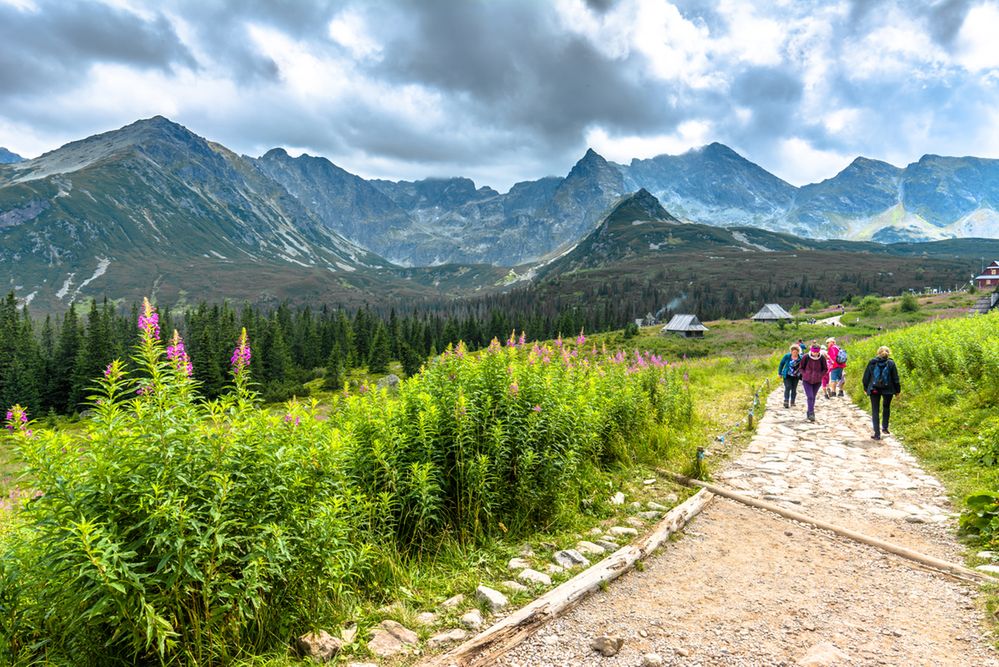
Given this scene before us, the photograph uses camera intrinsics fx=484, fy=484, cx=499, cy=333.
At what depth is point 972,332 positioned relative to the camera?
17375 mm

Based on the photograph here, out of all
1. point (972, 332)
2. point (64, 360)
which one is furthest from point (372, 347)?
point (972, 332)

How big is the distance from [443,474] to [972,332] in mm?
20469

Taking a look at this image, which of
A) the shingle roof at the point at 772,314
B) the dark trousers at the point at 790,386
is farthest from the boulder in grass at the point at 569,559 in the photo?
the shingle roof at the point at 772,314

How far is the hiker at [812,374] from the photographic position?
17484 millimetres

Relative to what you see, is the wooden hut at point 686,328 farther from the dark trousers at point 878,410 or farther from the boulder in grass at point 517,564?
the boulder in grass at point 517,564

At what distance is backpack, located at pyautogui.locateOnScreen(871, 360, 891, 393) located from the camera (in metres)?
14.3

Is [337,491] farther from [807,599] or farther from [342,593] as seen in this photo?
[807,599]

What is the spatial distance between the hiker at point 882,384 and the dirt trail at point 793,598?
15.5 ft

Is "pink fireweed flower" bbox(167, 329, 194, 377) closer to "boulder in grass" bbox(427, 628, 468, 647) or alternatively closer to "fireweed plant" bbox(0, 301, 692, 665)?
"fireweed plant" bbox(0, 301, 692, 665)

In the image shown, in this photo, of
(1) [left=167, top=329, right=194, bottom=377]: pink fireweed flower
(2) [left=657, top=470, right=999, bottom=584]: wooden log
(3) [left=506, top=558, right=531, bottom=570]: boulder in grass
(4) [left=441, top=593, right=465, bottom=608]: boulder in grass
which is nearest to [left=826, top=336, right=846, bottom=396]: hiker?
(2) [left=657, top=470, right=999, bottom=584]: wooden log

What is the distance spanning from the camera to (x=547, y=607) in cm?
556

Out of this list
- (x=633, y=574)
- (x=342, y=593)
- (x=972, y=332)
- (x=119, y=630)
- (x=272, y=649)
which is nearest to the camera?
(x=119, y=630)

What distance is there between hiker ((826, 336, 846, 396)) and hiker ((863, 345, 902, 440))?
891 cm

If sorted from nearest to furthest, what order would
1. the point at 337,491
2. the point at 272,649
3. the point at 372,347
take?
the point at 272,649 < the point at 337,491 < the point at 372,347
